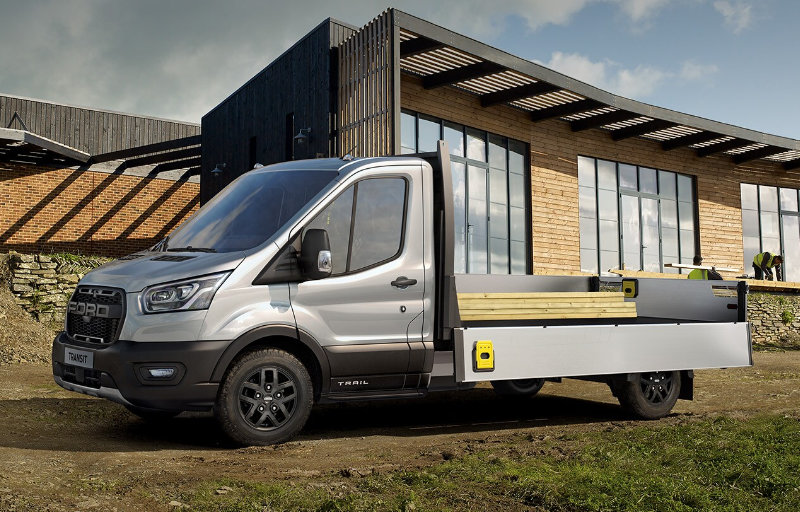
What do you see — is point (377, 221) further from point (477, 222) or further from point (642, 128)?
point (642, 128)

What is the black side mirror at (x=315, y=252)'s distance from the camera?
590 cm

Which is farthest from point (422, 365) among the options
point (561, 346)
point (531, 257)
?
point (531, 257)

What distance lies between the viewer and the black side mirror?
5.90 m

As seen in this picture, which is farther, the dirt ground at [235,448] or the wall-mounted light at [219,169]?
the wall-mounted light at [219,169]

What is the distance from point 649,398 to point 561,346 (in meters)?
1.53

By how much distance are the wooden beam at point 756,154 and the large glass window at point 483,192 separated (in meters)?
8.58

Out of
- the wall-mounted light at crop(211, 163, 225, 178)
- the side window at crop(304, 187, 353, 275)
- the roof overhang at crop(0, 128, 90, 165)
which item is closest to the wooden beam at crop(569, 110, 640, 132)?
the wall-mounted light at crop(211, 163, 225, 178)

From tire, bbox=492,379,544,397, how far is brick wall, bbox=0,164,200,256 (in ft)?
67.2

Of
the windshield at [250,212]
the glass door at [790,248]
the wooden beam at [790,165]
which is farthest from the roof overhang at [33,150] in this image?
the wooden beam at [790,165]

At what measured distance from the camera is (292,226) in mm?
6094

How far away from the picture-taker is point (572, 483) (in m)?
4.68

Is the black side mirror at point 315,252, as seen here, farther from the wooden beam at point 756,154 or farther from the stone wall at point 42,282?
the wooden beam at point 756,154

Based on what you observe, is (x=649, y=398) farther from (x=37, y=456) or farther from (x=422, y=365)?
(x=37, y=456)

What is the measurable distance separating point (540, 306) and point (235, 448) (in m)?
3.23
